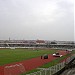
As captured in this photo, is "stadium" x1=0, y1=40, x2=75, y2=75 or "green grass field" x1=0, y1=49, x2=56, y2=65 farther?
"green grass field" x1=0, y1=49, x2=56, y2=65

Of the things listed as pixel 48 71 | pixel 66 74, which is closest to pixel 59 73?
pixel 66 74

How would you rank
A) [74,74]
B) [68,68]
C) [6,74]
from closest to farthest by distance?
[6,74]
[74,74]
[68,68]

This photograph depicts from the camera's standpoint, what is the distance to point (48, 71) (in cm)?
2341

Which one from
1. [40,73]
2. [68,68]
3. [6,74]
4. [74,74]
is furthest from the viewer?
[68,68]

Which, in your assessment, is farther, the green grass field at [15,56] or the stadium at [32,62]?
the green grass field at [15,56]

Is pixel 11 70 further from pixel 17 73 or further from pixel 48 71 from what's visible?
pixel 48 71

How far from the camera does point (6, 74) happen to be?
22.5 meters

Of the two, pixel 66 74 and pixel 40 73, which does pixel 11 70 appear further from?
pixel 66 74

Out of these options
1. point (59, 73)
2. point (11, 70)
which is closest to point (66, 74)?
point (59, 73)

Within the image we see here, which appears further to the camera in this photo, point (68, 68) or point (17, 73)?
point (68, 68)

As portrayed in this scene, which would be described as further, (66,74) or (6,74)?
(66,74)

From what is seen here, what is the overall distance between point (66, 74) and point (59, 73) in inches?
32.0

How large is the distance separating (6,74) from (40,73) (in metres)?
3.57

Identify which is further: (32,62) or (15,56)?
(15,56)
